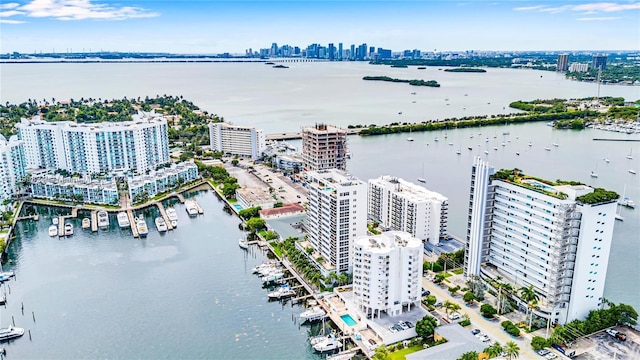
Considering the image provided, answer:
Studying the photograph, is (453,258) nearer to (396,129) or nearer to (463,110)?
(396,129)

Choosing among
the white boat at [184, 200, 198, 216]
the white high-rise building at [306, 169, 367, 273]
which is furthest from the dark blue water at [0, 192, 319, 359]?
the white high-rise building at [306, 169, 367, 273]

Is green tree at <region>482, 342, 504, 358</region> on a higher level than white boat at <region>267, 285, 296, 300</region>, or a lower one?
higher

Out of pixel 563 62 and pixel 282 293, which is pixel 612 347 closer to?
pixel 282 293

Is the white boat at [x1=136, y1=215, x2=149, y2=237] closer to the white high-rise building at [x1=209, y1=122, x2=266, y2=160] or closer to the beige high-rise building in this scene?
the beige high-rise building

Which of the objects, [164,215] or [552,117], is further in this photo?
[552,117]

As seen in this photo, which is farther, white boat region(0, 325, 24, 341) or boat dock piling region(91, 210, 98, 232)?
boat dock piling region(91, 210, 98, 232)

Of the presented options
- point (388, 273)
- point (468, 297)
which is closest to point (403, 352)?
point (388, 273)

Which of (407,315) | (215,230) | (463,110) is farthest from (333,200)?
(463,110)
